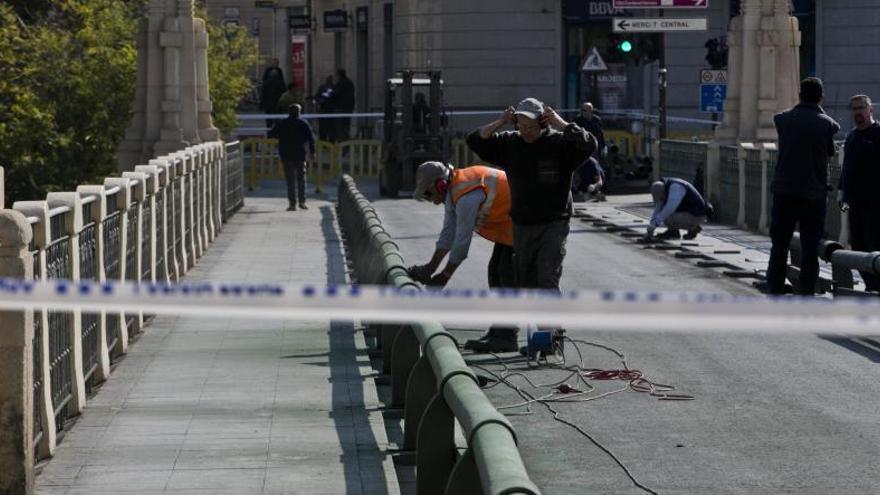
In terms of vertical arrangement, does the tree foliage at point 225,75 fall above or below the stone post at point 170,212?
above

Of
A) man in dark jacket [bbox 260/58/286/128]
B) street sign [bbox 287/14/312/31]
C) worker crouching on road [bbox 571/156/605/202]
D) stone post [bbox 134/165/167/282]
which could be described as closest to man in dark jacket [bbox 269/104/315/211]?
worker crouching on road [bbox 571/156/605/202]

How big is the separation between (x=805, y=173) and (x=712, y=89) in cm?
1762

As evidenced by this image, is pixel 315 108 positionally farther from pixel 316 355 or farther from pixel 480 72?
pixel 316 355

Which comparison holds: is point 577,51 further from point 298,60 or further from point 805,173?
point 805,173

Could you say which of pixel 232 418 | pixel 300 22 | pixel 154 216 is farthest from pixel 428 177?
pixel 300 22

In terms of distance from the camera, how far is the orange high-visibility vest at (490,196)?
1303 centimetres

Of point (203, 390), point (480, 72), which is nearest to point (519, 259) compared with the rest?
point (203, 390)

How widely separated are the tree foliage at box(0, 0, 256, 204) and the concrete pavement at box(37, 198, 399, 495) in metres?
14.8

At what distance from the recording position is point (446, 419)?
26.0 ft

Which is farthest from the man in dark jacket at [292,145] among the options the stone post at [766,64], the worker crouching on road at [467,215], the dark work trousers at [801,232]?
the worker crouching on road at [467,215]

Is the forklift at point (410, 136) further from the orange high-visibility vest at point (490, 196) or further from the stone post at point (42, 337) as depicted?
the stone post at point (42, 337)

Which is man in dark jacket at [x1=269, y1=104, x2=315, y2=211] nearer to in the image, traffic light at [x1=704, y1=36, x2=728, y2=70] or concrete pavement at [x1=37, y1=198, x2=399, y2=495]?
traffic light at [x1=704, y1=36, x2=728, y2=70]

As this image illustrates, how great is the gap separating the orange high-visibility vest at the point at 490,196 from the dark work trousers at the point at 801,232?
3274 millimetres

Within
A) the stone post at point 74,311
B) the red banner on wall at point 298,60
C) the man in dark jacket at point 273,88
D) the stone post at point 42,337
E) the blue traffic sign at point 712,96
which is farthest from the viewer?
the red banner on wall at point 298,60
